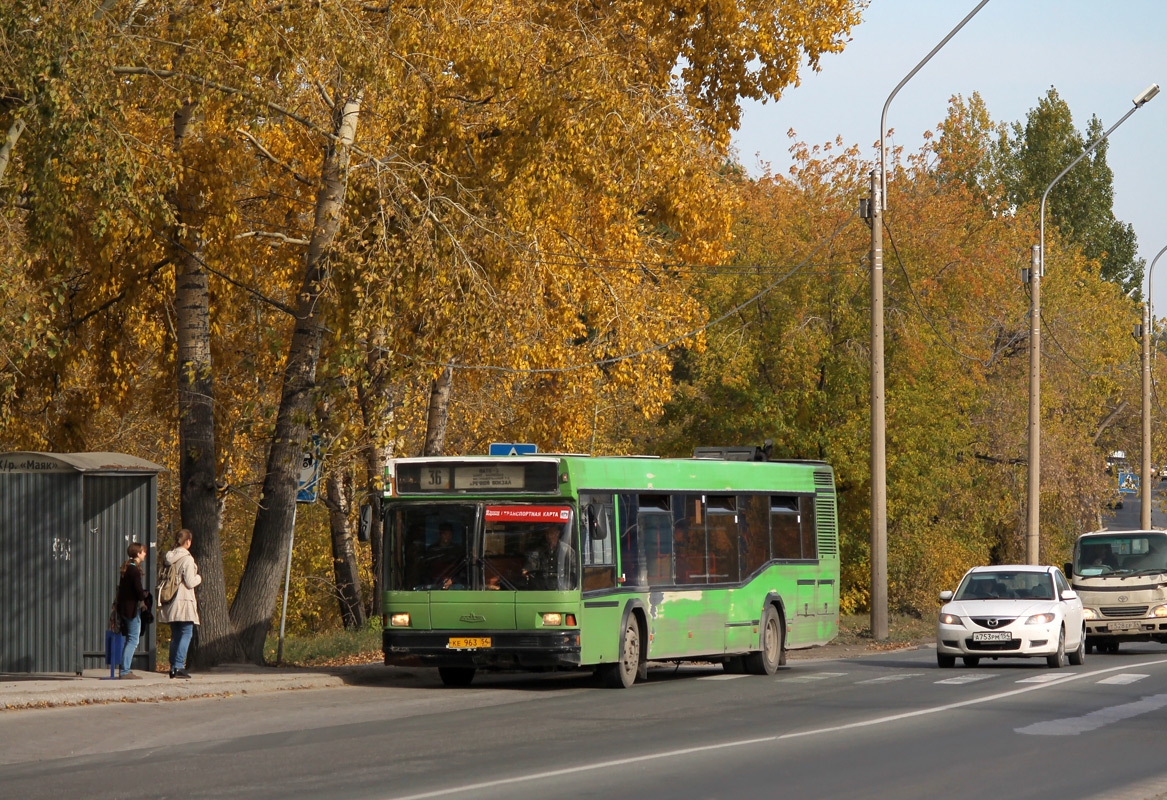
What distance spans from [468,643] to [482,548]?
1.14 meters

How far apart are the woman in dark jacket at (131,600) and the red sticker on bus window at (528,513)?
4.11 meters

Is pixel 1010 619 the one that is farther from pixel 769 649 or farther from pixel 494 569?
pixel 494 569

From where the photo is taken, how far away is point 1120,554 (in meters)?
30.0

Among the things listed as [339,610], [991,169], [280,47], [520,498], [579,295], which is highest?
[991,169]

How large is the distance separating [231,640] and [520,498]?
482 cm

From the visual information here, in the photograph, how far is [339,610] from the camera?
128 ft

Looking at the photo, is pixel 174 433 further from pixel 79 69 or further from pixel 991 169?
pixel 991 169

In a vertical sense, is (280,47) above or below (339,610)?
above

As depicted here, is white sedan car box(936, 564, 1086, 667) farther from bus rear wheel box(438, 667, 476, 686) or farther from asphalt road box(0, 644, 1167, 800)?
bus rear wheel box(438, 667, 476, 686)

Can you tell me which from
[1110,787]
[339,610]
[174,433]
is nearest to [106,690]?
[1110,787]

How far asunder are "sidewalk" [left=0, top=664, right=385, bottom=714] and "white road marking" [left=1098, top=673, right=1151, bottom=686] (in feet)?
32.0

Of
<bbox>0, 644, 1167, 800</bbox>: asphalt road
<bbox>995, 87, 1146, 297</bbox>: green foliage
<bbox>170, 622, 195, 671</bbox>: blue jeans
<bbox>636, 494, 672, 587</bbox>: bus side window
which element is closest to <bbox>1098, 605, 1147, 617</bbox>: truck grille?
<bbox>0, 644, 1167, 800</bbox>: asphalt road

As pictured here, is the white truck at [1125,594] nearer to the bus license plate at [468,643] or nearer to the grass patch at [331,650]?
the grass patch at [331,650]

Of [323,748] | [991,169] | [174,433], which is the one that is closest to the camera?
[323,748]
